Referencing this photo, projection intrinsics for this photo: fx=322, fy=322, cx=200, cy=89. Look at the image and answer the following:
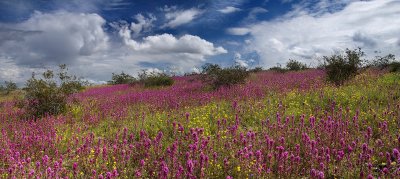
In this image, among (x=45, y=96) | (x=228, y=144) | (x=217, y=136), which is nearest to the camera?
(x=228, y=144)

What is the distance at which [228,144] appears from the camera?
5395 mm

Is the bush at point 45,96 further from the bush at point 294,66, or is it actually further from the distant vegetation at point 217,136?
the bush at point 294,66

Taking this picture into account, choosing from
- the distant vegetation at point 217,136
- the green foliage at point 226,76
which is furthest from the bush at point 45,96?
the green foliage at point 226,76

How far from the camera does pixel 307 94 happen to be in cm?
1048

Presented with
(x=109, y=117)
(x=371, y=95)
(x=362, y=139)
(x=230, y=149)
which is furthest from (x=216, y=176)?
(x=371, y=95)

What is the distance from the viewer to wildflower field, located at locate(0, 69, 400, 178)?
4496mm

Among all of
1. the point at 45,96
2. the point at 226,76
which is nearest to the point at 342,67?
the point at 226,76

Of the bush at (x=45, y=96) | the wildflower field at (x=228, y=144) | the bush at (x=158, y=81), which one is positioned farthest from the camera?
the bush at (x=158, y=81)

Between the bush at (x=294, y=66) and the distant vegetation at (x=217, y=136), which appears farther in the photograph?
the bush at (x=294, y=66)

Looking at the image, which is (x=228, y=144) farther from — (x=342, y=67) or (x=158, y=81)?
(x=158, y=81)

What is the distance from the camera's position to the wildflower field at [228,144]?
4496 millimetres

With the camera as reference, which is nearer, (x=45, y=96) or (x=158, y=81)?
(x=45, y=96)

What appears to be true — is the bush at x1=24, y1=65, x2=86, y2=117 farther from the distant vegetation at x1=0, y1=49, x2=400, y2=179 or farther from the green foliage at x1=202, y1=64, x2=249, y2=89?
the green foliage at x1=202, y1=64, x2=249, y2=89

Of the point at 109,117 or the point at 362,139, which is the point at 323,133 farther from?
the point at 109,117
